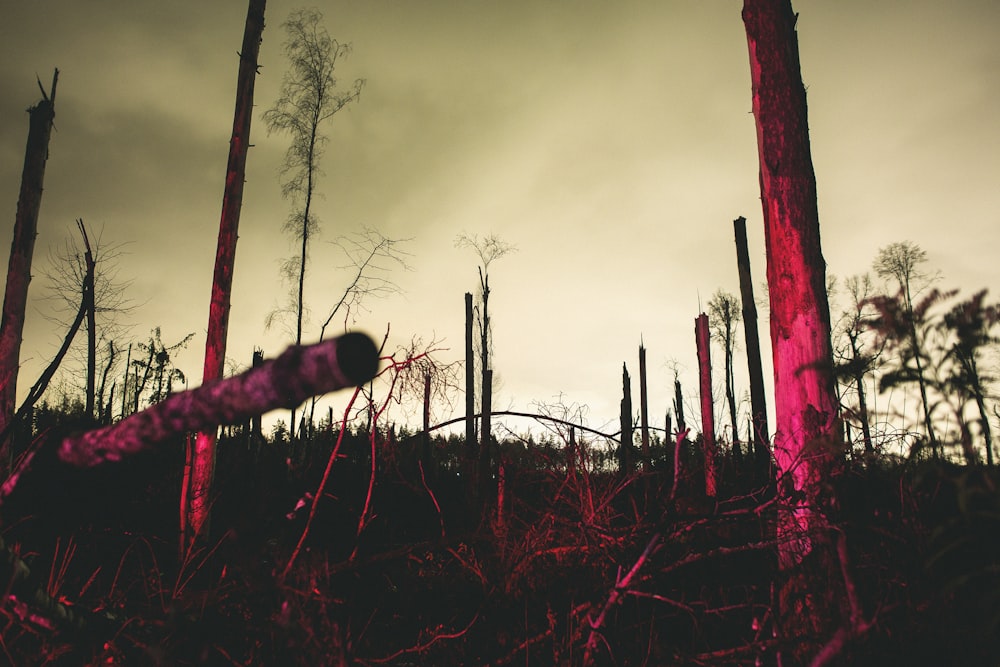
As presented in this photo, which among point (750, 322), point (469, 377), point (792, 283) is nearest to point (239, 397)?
point (792, 283)

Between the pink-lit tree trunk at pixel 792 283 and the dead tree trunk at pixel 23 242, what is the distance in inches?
437

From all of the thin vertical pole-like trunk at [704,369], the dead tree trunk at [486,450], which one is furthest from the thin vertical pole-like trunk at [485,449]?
the thin vertical pole-like trunk at [704,369]

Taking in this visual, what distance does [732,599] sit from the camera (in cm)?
360

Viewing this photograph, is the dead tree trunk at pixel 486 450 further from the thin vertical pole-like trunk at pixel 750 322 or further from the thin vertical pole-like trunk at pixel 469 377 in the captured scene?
the thin vertical pole-like trunk at pixel 750 322

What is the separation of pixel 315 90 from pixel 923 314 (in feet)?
51.9

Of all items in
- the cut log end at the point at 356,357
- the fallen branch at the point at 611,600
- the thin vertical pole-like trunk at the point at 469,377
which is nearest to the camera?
the cut log end at the point at 356,357

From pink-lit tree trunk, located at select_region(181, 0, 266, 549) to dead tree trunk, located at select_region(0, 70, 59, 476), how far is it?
3978 millimetres

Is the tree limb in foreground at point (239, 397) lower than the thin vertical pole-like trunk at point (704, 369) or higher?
lower

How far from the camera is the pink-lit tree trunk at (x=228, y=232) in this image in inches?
293

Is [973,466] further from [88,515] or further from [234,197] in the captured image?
[234,197]

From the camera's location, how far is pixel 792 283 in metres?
3.91

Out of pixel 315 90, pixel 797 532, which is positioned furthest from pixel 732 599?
pixel 315 90

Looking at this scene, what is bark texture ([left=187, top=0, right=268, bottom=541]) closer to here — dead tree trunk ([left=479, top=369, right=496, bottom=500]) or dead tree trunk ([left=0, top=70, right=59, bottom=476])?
dead tree trunk ([left=0, top=70, right=59, bottom=476])

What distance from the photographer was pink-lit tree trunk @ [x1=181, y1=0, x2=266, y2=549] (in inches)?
293
